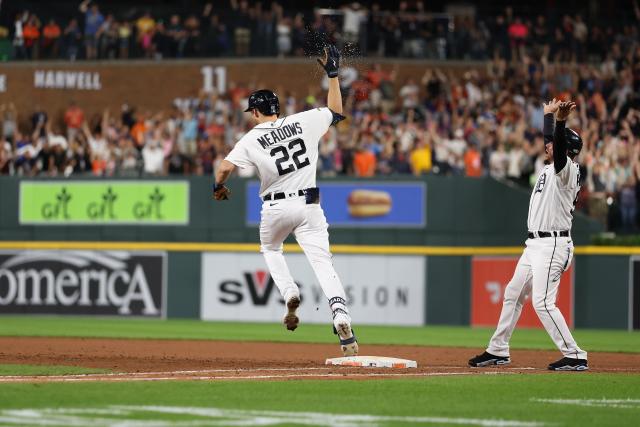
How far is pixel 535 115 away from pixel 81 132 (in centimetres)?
932

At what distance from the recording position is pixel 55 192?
80.6 ft

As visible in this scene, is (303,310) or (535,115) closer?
(303,310)

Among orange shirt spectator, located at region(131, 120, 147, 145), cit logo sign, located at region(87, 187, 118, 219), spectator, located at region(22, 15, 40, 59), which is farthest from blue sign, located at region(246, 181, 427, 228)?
spectator, located at region(22, 15, 40, 59)

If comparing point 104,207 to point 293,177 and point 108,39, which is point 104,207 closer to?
point 108,39

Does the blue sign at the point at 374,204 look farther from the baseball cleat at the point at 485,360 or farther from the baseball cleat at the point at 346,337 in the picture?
the baseball cleat at the point at 346,337

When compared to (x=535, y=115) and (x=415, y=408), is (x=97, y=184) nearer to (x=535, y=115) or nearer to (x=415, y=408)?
(x=535, y=115)

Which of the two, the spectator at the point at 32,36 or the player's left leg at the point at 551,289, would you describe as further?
the spectator at the point at 32,36

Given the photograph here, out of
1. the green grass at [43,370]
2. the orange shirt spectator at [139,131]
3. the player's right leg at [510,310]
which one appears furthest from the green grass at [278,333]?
the green grass at [43,370]

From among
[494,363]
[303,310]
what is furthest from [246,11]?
[494,363]

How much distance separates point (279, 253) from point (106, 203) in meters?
13.0

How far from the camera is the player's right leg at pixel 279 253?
11.5 meters

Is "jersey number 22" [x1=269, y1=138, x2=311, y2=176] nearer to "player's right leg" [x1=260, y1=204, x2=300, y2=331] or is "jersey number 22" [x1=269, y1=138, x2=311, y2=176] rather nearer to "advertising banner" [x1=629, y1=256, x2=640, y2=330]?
"player's right leg" [x1=260, y1=204, x2=300, y2=331]

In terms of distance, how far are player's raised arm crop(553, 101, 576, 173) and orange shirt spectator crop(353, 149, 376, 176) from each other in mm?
12881

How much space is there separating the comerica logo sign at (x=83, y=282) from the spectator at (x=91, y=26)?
7.28 m
